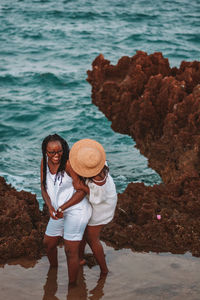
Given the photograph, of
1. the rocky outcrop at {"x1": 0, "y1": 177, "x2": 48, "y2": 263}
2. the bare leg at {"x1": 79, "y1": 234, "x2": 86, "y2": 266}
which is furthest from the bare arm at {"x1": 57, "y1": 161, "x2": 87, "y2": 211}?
the rocky outcrop at {"x1": 0, "y1": 177, "x2": 48, "y2": 263}

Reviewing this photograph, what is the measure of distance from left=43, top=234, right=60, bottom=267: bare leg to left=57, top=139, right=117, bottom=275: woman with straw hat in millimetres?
319

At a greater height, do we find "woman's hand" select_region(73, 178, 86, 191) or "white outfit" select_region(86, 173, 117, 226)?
"woman's hand" select_region(73, 178, 86, 191)

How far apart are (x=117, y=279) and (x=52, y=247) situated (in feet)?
2.41

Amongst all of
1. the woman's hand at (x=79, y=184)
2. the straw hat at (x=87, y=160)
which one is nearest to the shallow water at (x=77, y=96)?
the woman's hand at (x=79, y=184)

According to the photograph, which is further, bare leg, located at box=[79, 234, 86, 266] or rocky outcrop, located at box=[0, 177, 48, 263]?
rocky outcrop, located at box=[0, 177, 48, 263]

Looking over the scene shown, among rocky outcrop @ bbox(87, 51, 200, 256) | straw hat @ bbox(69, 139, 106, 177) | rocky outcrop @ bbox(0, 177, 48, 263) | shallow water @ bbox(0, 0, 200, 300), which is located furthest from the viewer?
rocky outcrop @ bbox(87, 51, 200, 256)

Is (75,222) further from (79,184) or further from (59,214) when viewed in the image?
(79,184)

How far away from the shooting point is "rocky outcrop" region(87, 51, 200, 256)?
17.4 ft

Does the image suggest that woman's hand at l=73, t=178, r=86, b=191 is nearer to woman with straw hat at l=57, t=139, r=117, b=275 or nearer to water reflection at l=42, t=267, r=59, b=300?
woman with straw hat at l=57, t=139, r=117, b=275

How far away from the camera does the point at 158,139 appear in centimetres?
749

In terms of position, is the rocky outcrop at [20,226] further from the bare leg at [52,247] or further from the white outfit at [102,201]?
the white outfit at [102,201]

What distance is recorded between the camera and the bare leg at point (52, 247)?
4391mm

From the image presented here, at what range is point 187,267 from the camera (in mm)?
4730

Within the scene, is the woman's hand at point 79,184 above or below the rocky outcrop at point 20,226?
above
